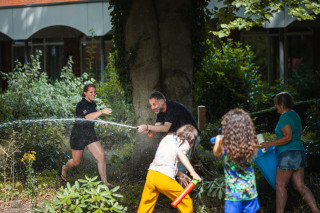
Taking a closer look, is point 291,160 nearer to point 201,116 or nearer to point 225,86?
point 201,116

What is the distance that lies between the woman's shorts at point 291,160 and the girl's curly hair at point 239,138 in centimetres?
119

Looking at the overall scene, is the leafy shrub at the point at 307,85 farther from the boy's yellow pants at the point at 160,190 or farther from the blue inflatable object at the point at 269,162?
the boy's yellow pants at the point at 160,190

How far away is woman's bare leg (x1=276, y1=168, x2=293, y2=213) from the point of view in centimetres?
509

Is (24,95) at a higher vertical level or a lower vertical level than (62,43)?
lower

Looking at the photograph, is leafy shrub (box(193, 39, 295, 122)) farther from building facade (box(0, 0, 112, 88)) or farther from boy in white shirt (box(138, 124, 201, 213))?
boy in white shirt (box(138, 124, 201, 213))

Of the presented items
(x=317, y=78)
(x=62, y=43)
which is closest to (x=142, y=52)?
(x=317, y=78)

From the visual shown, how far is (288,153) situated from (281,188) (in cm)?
43

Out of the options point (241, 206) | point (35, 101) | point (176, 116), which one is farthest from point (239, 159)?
point (35, 101)

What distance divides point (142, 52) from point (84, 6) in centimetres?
1024

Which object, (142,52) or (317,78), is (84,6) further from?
(142,52)

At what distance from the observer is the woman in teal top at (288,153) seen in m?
5.07

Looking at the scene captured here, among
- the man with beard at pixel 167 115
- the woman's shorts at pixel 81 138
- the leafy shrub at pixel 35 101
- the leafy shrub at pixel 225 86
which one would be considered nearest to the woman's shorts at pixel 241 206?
the man with beard at pixel 167 115

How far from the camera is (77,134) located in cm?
651

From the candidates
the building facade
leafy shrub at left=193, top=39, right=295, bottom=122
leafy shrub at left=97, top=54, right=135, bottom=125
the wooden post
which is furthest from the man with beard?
the building facade
